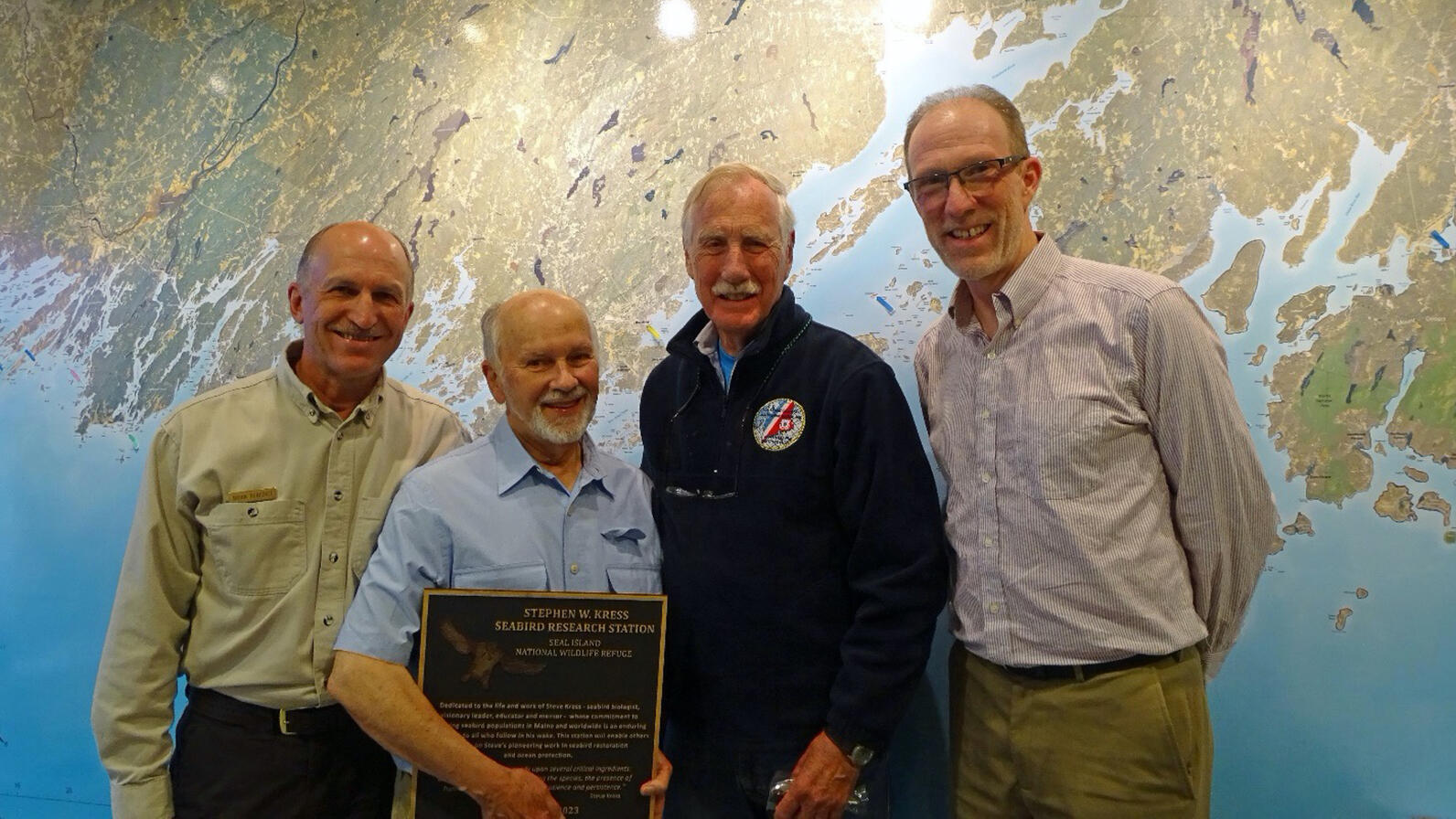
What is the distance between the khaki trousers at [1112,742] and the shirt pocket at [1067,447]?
1.08 feet

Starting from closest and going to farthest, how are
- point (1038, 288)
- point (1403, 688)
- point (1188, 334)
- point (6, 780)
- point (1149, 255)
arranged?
point (1188, 334) < point (1038, 288) < point (1403, 688) < point (1149, 255) < point (6, 780)

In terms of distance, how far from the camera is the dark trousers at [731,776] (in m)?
1.60

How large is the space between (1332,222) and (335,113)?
2.61m

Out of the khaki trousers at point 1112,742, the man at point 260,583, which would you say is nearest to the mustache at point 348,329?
the man at point 260,583

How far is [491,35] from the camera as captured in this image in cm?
245

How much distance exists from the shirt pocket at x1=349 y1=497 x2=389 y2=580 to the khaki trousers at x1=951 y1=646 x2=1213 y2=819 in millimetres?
1255

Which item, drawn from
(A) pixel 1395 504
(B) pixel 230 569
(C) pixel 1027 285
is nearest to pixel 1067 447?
(C) pixel 1027 285

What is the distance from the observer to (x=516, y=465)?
1649mm

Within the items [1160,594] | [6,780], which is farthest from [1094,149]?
[6,780]

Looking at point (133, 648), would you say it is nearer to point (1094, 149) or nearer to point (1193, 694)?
point (1193, 694)

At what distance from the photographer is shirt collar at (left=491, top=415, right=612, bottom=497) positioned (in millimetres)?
1636

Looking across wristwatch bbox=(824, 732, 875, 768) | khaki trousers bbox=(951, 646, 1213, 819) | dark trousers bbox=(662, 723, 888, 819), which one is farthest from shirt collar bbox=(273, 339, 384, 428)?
khaki trousers bbox=(951, 646, 1213, 819)

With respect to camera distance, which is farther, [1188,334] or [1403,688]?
[1403,688]

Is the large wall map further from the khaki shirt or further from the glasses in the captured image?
the khaki shirt
